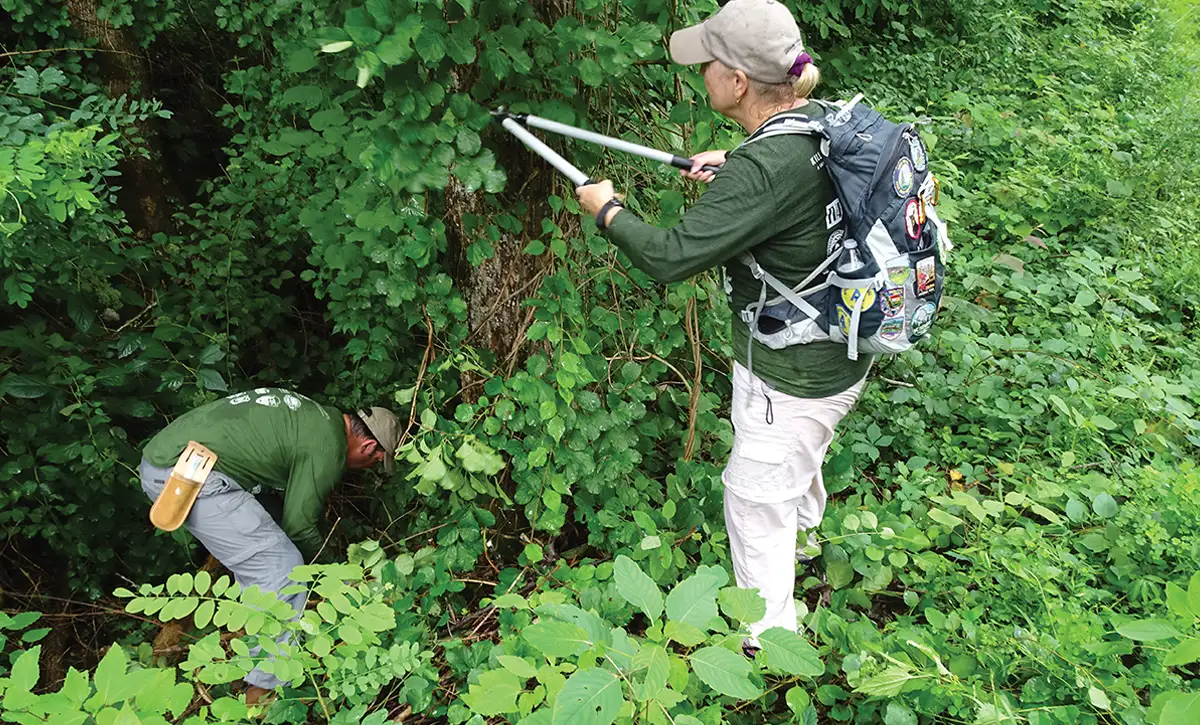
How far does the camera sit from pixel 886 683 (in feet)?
6.46

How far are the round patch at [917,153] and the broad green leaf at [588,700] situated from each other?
1.55m

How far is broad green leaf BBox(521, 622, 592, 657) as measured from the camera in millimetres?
1418

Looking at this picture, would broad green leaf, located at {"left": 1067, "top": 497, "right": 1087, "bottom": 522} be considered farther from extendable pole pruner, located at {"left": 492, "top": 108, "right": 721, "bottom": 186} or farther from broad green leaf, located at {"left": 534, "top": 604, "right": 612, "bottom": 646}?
broad green leaf, located at {"left": 534, "top": 604, "right": 612, "bottom": 646}

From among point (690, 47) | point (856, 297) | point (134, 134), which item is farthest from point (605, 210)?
point (134, 134)

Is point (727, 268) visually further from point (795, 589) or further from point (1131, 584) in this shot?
point (1131, 584)

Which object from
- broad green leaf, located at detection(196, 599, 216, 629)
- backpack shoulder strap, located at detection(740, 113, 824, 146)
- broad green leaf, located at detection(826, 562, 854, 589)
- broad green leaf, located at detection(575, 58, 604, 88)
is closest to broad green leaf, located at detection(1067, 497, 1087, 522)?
broad green leaf, located at detection(826, 562, 854, 589)

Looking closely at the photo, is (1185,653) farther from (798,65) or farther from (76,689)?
(76,689)

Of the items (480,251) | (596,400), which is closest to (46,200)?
(480,251)

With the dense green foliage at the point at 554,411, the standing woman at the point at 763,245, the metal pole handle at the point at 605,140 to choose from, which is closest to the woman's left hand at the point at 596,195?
the standing woman at the point at 763,245

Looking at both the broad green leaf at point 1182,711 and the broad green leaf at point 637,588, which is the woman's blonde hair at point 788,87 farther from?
the broad green leaf at point 1182,711

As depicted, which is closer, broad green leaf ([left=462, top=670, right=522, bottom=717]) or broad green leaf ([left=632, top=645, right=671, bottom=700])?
broad green leaf ([left=632, top=645, right=671, bottom=700])

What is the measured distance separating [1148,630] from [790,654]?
77cm

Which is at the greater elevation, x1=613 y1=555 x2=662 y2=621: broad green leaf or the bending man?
x1=613 y1=555 x2=662 y2=621: broad green leaf

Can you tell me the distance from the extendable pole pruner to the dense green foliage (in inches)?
3.3
